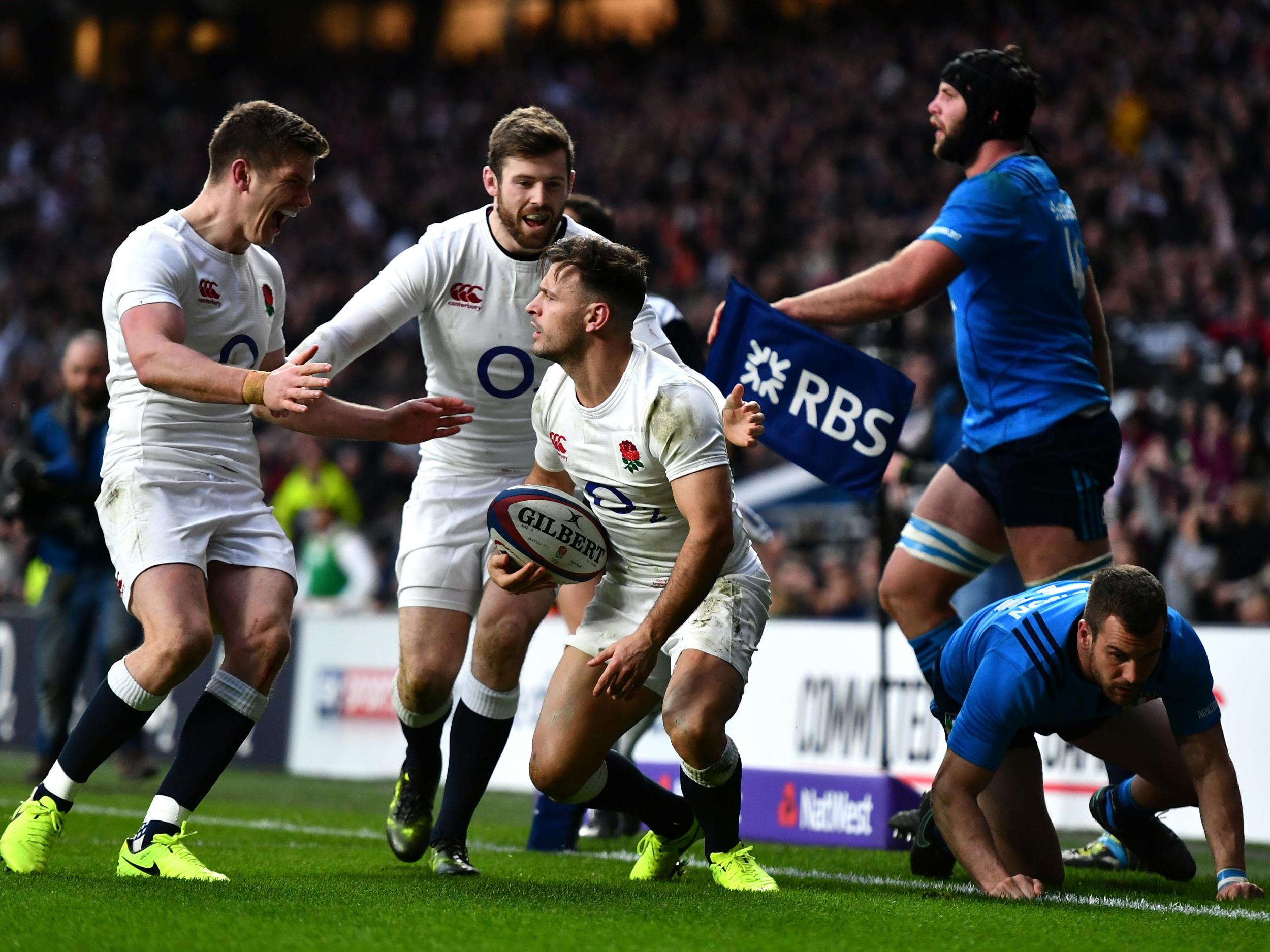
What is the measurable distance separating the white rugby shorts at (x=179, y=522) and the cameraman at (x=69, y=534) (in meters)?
4.43

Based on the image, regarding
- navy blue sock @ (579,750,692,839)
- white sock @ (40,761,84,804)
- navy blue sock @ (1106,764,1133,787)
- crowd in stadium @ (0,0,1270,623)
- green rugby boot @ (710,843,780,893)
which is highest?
crowd in stadium @ (0,0,1270,623)

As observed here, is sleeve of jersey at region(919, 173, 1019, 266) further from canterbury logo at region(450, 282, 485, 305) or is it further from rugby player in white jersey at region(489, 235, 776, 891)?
canterbury logo at region(450, 282, 485, 305)

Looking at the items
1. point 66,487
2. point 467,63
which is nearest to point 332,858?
point 66,487

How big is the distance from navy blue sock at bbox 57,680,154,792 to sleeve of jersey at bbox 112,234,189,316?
1214 millimetres

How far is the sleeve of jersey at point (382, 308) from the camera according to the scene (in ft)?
17.0

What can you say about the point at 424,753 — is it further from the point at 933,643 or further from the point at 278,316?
the point at 933,643

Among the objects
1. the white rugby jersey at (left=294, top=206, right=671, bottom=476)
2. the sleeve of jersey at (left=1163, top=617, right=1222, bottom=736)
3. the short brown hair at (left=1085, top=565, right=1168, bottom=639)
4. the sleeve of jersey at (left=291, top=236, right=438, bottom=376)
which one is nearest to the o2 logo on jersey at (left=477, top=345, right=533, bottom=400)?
the white rugby jersey at (left=294, top=206, right=671, bottom=476)

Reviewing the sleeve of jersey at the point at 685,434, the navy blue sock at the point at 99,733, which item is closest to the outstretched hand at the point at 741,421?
the sleeve of jersey at the point at 685,434

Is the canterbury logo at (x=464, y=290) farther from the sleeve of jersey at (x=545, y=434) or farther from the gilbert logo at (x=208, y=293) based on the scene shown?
the gilbert logo at (x=208, y=293)

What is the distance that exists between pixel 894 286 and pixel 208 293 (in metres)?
2.31

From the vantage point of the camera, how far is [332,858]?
611 centimetres

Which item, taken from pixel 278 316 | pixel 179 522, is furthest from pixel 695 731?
pixel 278 316

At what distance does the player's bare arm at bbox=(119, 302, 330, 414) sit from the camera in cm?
443

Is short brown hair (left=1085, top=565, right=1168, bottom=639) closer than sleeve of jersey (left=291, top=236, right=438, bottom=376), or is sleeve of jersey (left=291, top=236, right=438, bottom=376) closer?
short brown hair (left=1085, top=565, right=1168, bottom=639)
